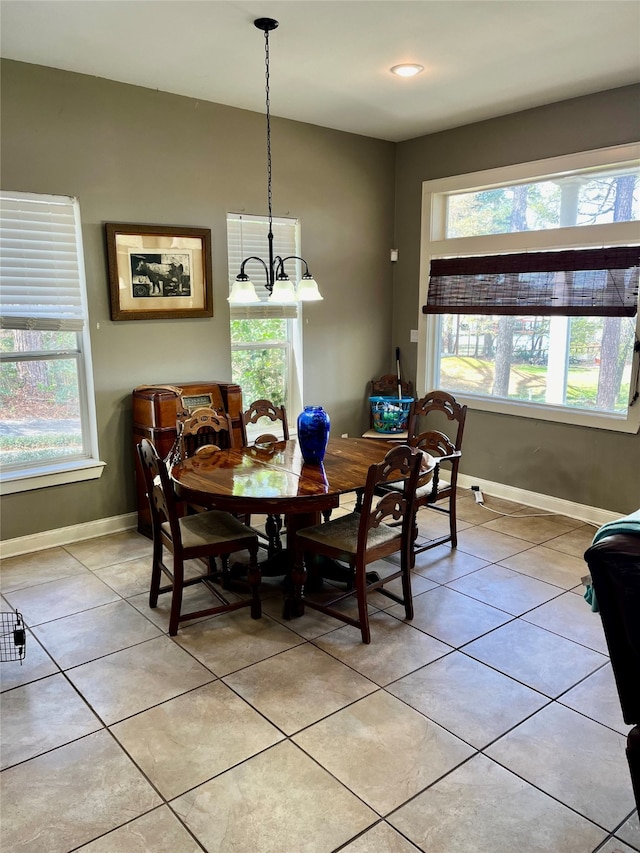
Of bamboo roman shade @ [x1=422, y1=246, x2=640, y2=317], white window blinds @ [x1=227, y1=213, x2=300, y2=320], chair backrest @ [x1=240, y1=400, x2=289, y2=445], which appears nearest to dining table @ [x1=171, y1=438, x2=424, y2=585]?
chair backrest @ [x1=240, y1=400, x2=289, y2=445]

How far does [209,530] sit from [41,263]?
6.36ft

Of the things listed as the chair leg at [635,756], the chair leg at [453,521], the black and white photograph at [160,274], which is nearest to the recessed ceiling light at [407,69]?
the black and white photograph at [160,274]

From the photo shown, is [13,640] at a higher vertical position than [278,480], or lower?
lower

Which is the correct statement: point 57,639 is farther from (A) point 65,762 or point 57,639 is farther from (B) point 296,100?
(B) point 296,100

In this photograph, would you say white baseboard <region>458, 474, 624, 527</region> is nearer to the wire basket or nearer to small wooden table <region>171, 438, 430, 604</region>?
small wooden table <region>171, 438, 430, 604</region>

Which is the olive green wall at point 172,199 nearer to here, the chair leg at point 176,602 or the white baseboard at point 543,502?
the white baseboard at point 543,502

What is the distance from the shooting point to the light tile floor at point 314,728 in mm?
1816

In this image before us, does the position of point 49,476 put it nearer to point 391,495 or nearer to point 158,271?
point 158,271

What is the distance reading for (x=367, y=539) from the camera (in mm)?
2812

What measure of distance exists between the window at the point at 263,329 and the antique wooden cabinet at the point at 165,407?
1.43 feet

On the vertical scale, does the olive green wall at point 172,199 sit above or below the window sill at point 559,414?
above

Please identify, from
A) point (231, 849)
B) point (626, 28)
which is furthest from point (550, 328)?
point (231, 849)

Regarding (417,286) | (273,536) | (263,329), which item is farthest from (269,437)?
(417,286)

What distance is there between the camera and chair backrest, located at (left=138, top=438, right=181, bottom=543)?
268 centimetres
